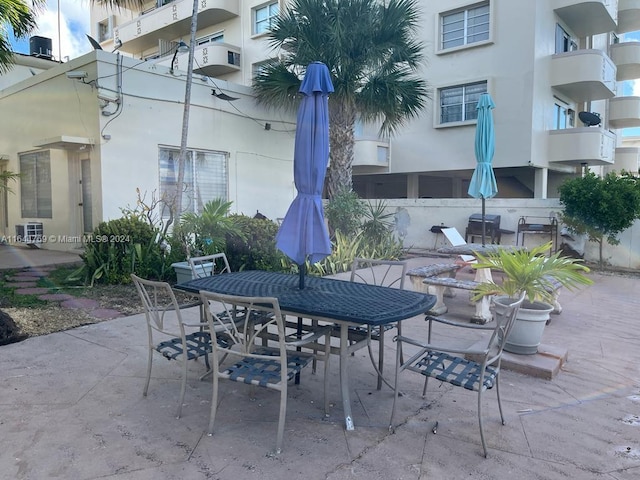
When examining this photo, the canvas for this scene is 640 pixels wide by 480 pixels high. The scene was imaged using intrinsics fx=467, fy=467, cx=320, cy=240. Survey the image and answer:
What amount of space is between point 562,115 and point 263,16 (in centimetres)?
1290

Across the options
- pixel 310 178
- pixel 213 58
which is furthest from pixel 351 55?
pixel 213 58

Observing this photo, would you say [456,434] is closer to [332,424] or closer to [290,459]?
[332,424]

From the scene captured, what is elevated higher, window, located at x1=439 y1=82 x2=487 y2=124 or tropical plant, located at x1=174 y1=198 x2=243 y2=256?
window, located at x1=439 y1=82 x2=487 y2=124

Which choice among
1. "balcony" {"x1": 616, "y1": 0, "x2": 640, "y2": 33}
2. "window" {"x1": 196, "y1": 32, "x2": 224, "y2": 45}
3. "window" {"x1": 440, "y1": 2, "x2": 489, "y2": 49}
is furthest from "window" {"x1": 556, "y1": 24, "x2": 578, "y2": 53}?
"window" {"x1": 196, "y1": 32, "x2": 224, "y2": 45}

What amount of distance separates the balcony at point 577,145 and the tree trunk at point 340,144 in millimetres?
7930

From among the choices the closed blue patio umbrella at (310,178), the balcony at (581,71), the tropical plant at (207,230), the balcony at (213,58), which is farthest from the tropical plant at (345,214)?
the balcony at (213,58)

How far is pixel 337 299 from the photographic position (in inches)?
140

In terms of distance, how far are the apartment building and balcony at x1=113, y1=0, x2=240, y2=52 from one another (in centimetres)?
9

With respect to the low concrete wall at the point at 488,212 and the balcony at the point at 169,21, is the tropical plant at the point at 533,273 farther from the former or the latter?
the balcony at the point at 169,21

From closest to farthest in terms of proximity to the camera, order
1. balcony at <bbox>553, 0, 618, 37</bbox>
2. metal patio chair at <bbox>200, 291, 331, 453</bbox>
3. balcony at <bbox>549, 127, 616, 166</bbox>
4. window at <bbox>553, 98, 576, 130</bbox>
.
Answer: metal patio chair at <bbox>200, 291, 331, 453</bbox> < balcony at <bbox>553, 0, 618, 37</bbox> < balcony at <bbox>549, 127, 616, 166</bbox> < window at <bbox>553, 98, 576, 130</bbox>

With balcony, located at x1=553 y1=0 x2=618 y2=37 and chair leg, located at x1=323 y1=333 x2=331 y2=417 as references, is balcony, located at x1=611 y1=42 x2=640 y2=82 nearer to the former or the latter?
balcony, located at x1=553 y1=0 x2=618 y2=37

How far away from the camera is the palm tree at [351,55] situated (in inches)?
409

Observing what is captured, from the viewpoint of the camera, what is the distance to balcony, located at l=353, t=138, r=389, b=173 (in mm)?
17578

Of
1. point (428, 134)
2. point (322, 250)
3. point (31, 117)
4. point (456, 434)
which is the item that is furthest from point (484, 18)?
point (456, 434)
